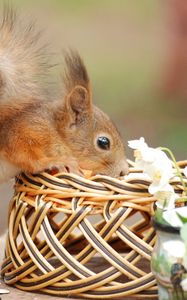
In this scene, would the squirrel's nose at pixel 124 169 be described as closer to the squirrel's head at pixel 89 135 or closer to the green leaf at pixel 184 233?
the squirrel's head at pixel 89 135

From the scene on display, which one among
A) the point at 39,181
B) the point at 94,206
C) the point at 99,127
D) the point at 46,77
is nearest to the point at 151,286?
the point at 94,206

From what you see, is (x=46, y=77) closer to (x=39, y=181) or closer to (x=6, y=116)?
(x=6, y=116)

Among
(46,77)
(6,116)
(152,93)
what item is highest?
(152,93)

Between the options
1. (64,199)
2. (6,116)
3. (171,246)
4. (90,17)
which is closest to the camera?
(171,246)

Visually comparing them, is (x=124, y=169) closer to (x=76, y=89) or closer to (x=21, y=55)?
(x=76, y=89)

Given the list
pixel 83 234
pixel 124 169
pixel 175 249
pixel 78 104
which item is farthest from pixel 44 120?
pixel 175 249

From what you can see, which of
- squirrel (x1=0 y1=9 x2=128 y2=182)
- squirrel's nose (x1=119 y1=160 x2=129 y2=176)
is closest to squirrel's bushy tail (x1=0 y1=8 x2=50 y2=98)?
squirrel (x1=0 y1=9 x2=128 y2=182)
